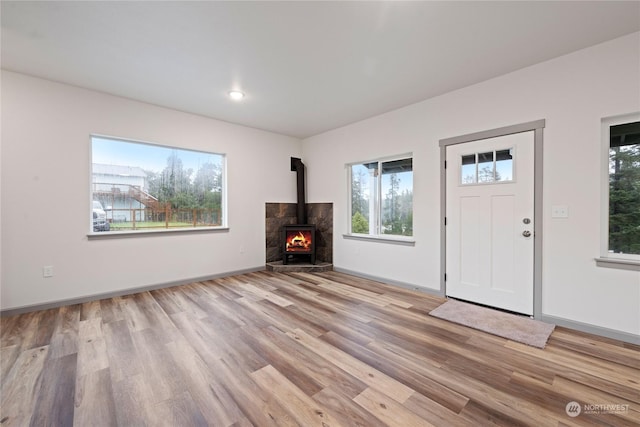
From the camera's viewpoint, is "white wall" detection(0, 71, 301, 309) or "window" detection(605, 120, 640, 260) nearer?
"window" detection(605, 120, 640, 260)

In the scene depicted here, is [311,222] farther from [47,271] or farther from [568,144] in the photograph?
[568,144]

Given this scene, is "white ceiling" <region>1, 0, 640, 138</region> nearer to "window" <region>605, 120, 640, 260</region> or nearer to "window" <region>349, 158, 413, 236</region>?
"window" <region>605, 120, 640, 260</region>

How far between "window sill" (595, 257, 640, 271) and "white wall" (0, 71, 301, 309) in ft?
15.9

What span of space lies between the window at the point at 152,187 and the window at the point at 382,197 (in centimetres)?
241

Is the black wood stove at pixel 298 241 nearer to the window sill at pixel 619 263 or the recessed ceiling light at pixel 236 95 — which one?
the recessed ceiling light at pixel 236 95

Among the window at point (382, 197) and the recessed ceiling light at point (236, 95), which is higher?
the recessed ceiling light at point (236, 95)

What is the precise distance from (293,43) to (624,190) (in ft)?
10.9

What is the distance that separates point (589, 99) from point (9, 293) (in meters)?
6.29

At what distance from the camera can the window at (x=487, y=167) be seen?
2924 millimetres

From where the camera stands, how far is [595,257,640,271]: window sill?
2213 mm

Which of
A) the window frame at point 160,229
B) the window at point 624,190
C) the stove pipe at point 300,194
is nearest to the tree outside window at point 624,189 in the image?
the window at point 624,190

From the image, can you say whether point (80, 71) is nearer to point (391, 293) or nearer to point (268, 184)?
point (268, 184)

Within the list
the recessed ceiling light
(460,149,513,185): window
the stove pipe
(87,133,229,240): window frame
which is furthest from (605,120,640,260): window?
(87,133,229,240): window frame

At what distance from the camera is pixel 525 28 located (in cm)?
216
